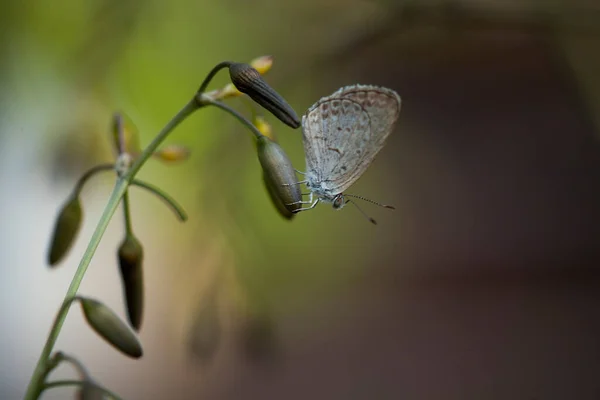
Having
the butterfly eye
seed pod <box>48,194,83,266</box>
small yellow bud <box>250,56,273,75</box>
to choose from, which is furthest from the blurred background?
small yellow bud <box>250,56,273,75</box>

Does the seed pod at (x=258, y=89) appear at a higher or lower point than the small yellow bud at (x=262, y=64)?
lower

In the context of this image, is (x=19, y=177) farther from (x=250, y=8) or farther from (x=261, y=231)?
(x=250, y=8)

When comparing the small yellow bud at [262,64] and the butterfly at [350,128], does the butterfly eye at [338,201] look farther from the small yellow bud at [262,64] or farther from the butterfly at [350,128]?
the small yellow bud at [262,64]

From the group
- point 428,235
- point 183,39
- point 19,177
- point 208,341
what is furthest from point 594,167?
point 19,177

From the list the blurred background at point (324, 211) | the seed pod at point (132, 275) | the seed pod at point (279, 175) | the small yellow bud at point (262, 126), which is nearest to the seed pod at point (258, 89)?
the seed pod at point (279, 175)

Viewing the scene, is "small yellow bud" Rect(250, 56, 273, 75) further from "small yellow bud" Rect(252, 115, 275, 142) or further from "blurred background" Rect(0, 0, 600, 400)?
"blurred background" Rect(0, 0, 600, 400)

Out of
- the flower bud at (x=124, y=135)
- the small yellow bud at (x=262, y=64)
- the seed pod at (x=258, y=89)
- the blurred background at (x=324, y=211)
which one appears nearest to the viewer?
the seed pod at (x=258, y=89)
